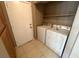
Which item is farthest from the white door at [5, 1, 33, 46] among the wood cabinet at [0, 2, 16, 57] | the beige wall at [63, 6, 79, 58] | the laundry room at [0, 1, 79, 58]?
the beige wall at [63, 6, 79, 58]

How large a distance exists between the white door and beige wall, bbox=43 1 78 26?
32.7 inches

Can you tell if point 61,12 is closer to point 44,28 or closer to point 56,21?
point 56,21

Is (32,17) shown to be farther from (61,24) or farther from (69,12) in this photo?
(69,12)

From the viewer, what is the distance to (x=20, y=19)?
283cm

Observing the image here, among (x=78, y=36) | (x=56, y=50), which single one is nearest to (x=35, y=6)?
(x=56, y=50)

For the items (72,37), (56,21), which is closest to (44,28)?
(56,21)

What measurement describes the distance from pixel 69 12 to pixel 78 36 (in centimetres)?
114

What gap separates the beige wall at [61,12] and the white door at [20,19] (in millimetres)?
830

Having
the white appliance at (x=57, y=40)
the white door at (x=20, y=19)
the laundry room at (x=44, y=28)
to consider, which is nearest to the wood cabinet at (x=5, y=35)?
the laundry room at (x=44, y=28)

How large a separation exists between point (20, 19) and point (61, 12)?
151cm

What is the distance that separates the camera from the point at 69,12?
7.97 feet

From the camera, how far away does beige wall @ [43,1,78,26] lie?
2368mm

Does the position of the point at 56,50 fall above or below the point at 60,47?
below

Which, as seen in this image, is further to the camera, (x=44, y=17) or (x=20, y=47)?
(x=44, y=17)
